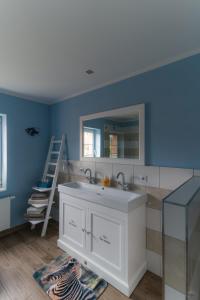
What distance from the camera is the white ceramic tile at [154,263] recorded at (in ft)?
6.26

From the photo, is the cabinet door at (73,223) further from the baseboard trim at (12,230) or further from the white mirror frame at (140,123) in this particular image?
Result: the baseboard trim at (12,230)

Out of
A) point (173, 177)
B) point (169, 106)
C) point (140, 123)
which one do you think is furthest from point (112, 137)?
point (173, 177)

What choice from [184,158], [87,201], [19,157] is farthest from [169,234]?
[19,157]

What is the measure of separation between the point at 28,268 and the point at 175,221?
→ 205 centimetres

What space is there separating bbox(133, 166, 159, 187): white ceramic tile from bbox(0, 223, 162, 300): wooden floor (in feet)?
3.51

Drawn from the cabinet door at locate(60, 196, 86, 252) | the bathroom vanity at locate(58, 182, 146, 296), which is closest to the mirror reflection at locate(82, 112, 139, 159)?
the bathroom vanity at locate(58, 182, 146, 296)

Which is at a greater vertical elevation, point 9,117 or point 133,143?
point 9,117

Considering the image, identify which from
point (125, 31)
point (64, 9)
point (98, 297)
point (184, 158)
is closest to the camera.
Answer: point (64, 9)

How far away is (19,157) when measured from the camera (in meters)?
3.01

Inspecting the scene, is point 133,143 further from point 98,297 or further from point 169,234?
point 98,297

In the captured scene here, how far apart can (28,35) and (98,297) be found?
8.40ft

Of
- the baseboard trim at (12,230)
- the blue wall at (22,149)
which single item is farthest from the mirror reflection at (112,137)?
the baseboard trim at (12,230)

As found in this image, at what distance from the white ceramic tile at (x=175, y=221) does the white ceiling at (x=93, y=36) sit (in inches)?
52.6

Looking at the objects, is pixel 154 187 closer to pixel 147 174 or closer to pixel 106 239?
pixel 147 174
